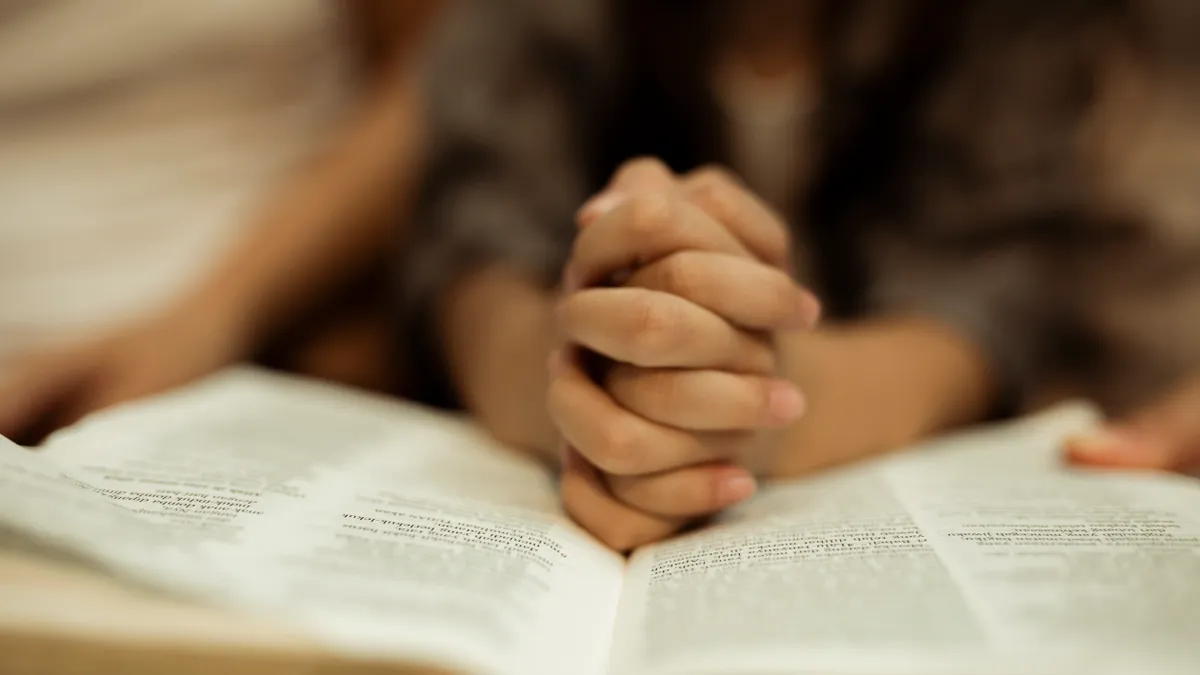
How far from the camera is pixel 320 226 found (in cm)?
72

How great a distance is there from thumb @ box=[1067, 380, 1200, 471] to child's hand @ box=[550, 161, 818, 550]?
0.54 feet

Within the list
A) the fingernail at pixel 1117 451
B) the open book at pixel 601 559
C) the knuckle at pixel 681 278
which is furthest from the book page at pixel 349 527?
the fingernail at pixel 1117 451

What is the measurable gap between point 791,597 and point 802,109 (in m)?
0.52

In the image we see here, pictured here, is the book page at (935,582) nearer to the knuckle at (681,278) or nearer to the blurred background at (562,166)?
the knuckle at (681,278)

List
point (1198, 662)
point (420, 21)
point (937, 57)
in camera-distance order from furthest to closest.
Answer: point (420, 21), point (937, 57), point (1198, 662)

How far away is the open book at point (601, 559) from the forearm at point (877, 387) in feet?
0.14

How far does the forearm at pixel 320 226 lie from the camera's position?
650 mm

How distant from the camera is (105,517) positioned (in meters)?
0.27

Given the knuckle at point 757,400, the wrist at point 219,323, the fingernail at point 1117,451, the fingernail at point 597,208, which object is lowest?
the knuckle at point 757,400

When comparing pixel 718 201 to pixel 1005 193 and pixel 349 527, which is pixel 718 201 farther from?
pixel 1005 193

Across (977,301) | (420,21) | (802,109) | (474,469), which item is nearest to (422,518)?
(474,469)

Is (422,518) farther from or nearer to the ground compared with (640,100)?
nearer to the ground

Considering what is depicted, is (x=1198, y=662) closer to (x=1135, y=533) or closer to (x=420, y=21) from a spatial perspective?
(x=1135, y=533)

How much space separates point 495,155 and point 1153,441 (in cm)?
45
